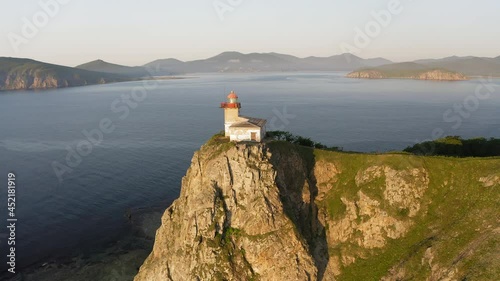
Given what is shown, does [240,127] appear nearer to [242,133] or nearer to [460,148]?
[242,133]

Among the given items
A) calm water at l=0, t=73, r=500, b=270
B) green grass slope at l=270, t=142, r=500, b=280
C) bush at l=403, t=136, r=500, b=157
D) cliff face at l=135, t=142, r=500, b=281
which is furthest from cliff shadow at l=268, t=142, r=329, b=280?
calm water at l=0, t=73, r=500, b=270

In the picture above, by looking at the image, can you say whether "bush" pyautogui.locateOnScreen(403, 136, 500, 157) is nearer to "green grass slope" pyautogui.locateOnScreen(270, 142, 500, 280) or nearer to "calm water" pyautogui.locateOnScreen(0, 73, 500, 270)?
"green grass slope" pyautogui.locateOnScreen(270, 142, 500, 280)

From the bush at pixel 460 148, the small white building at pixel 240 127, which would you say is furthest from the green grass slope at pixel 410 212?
the bush at pixel 460 148

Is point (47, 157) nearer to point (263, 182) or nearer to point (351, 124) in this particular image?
point (263, 182)

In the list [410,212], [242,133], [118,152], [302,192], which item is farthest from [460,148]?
[118,152]

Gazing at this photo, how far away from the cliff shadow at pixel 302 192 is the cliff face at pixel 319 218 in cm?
18

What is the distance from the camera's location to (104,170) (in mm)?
105812

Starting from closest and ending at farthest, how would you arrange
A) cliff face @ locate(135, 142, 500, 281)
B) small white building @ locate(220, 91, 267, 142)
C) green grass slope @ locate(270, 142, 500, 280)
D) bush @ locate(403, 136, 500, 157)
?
green grass slope @ locate(270, 142, 500, 280) → cliff face @ locate(135, 142, 500, 281) → small white building @ locate(220, 91, 267, 142) → bush @ locate(403, 136, 500, 157)

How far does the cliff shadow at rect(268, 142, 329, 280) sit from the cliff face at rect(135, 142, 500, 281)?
18 cm

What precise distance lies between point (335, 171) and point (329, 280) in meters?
18.2

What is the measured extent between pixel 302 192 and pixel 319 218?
494 centimetres

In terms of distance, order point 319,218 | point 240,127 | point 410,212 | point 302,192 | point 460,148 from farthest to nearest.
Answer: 1. point 460,148
2. point 240,127
3. point 302,192
4. point 319,218
5. point 410,212

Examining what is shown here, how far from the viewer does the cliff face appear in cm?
4816

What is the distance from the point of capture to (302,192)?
191ft
